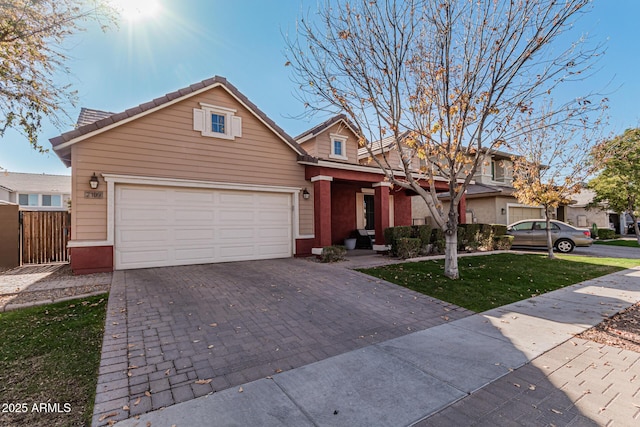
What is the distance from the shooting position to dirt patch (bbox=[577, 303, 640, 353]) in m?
4.12

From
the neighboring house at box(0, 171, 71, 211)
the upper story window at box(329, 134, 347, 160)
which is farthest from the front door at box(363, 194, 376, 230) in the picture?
the neighboring house at box(0, 171, 71, 211)

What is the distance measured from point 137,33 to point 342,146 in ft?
30.4

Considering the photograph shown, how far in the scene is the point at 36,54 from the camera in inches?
274

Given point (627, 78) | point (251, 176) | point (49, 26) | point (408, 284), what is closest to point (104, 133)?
point (49, 26)

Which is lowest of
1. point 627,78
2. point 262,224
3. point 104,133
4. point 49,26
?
point 262,224

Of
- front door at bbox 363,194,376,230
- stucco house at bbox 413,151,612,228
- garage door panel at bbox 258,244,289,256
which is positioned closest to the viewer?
garage door panel at bbox 258,244,289,256

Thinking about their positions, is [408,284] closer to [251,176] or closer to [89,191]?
[251,176]

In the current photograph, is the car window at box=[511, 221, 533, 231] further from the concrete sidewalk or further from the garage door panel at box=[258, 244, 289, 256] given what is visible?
the concrete sidewalk

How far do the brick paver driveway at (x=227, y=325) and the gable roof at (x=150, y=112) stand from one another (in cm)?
364

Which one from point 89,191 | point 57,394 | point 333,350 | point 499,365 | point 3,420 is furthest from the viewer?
point 89,191

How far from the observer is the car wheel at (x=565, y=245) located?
1414cm

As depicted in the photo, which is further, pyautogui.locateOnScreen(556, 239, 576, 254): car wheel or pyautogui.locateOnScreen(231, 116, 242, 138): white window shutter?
pyautogui.locateOnScreen(556, 239, 576, 254): car wheel

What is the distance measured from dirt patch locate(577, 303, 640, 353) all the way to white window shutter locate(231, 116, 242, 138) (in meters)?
9.80

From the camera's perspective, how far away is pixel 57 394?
107 inches
